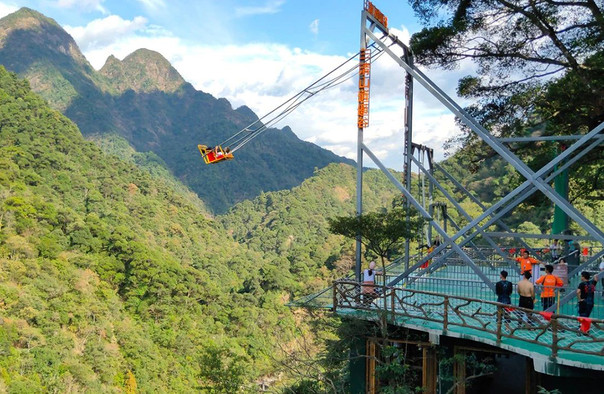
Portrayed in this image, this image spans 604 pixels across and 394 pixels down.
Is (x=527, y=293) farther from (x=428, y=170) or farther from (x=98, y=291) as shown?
(x=98, y=291)

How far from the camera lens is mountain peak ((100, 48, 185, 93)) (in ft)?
554

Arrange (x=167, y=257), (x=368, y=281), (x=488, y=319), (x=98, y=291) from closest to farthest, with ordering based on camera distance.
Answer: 1. (x=488, y=319)
2. (x=368, y=281)
3. (x=98, y=291)
4. (x=167, y=257)

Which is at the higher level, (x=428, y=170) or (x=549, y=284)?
(x=428, y=170)

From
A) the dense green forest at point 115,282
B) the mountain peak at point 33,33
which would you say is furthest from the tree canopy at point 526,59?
the mountain peak at point 33,33

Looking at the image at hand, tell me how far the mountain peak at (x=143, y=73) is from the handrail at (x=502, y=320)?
559 feet

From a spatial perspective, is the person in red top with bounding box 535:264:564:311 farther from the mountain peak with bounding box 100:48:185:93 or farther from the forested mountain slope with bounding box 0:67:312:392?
the mountain peak with bounding box 100:48:185:93

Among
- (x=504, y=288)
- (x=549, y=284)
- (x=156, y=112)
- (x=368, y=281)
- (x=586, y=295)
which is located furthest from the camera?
(x=156, y=112)

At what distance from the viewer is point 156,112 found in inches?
6757

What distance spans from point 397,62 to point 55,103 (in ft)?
419

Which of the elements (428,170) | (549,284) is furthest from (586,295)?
(428,170)

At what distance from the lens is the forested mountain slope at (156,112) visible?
126 metres

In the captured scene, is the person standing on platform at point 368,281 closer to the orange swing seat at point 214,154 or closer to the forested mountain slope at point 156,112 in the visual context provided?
the orange swing seat at point 214,154

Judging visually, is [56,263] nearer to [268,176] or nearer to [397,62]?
[397,62]

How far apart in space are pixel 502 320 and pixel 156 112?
572ft
